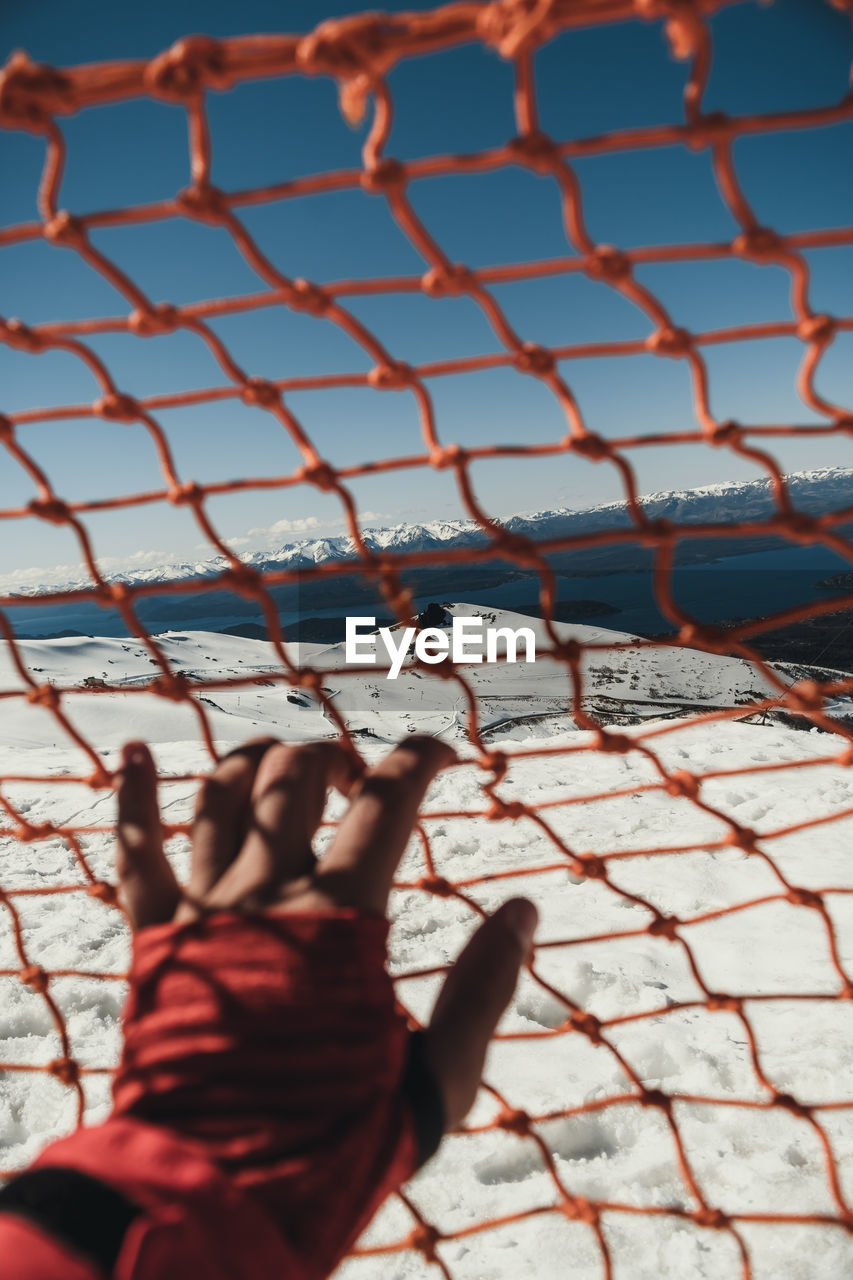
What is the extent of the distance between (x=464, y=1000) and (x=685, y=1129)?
571 mm

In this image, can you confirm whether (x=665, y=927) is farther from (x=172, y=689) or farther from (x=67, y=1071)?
(x=67, y=1071)

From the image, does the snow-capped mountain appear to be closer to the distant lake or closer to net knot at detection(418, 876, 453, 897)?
the distant lake

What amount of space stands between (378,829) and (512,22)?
0.70m

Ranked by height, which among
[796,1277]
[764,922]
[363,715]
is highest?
[764,922]

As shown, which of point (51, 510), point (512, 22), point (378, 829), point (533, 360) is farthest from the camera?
point (51, 510)

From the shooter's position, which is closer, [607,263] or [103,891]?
[607,263]

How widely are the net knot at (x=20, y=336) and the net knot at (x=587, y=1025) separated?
42.7 inches

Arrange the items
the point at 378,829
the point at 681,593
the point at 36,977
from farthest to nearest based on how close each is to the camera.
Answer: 1. the point at 681,593
2. the point at 36,977
3. the point at 378,829

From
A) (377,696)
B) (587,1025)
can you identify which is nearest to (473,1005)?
(587,1025)

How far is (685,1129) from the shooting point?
0.96m

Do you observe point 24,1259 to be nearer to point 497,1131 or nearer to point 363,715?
point 497,1131

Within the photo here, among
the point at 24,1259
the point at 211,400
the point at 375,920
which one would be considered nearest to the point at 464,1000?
the point at 375,920

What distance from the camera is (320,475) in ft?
2.83

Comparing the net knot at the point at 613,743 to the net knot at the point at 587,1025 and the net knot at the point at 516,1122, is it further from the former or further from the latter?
the net knot at the point at 516,1122
